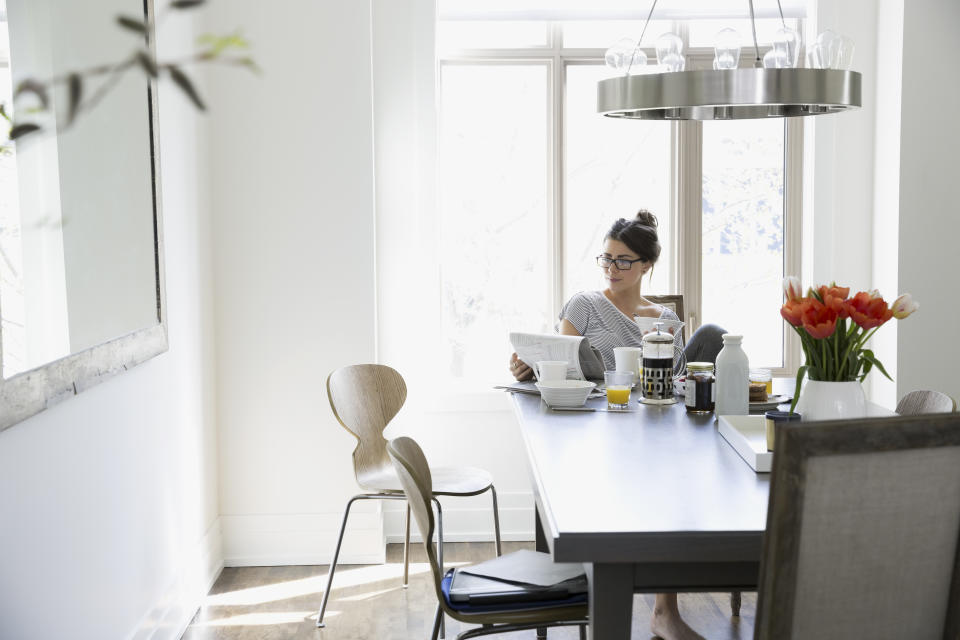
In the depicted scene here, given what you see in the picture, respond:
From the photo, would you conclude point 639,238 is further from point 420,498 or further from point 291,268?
point 420,498

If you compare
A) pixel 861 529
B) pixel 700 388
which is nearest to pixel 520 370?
pixel 700 388

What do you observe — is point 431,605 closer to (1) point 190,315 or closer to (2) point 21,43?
(1) point 190,315

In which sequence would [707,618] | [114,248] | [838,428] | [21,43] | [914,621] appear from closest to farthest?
[838,428] < [914,621] < [21,43] < [114,248] < [707,618]

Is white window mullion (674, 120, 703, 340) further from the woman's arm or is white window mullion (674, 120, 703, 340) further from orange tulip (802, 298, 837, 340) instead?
orange tulip (802, 298, 837, 340)

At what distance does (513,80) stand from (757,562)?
128 inches

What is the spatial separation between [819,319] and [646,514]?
26.3 inches

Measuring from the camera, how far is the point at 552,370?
119 inches

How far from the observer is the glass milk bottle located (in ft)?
8.78

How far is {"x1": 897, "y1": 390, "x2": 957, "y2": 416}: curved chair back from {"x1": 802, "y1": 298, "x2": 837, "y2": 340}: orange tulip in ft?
1.99

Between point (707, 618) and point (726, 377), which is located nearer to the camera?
point (726, 377)

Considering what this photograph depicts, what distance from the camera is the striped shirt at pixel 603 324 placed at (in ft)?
11.7

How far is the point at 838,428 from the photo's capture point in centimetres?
148

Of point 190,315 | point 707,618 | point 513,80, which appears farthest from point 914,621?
point 513,80

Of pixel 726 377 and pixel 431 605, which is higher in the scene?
pixel 726 377
